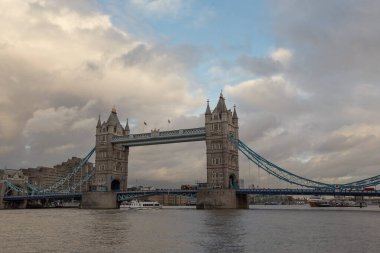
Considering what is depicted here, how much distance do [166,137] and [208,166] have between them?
13.8 meters

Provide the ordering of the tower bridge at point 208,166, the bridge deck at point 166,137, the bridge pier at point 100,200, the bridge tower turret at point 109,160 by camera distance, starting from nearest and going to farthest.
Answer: the tower bridge at point 208,166 < the bridge deck at point 166,137 < the bridge pier at point 100,200 < the bridge tower turret at point 109,160

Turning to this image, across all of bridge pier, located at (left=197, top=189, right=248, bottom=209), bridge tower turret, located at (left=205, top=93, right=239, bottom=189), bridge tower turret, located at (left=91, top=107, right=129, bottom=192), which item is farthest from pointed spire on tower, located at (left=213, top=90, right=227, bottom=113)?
bridge tower turret, located at (left=91, top=107, right=129, bottom=192)

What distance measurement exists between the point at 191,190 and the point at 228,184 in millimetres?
8486

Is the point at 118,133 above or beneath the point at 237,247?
above

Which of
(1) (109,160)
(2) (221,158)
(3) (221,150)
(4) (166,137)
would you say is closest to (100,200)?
(1) (109,160)

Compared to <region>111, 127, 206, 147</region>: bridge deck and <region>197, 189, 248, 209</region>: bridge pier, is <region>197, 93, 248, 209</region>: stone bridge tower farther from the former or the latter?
<region>111, 127, 206, 147</region>: bridge deck

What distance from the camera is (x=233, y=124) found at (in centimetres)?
10556

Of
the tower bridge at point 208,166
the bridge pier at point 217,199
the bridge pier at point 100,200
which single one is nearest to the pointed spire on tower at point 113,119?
the tower bridge at point 208,166

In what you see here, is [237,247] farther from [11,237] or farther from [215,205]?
[215,205]

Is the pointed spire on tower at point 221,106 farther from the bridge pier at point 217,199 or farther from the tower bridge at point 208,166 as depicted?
the bridge pier at point 217,199

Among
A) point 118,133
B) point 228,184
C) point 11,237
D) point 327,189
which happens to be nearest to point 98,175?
point 118,133

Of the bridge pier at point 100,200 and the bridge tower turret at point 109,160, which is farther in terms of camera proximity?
the bridge tower turret at point 109,160

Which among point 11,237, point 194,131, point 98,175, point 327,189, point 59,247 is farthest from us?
point 98,175

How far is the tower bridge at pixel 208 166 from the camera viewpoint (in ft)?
295
